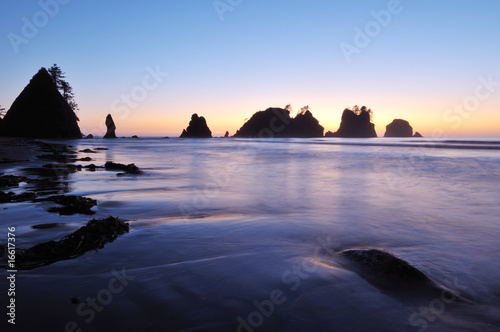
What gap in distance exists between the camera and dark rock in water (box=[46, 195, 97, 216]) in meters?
5.85

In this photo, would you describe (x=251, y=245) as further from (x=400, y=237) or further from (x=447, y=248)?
(x=447, y=248)

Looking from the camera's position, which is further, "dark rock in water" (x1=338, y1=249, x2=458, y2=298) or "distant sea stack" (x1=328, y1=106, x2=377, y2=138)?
"distant sea stack" (x1=328, y1=106, x2=377, y2=138)

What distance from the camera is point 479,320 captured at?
264cm

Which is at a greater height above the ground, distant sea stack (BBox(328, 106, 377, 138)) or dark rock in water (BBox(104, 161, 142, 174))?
distant sea stack (BBox(328, 106, 377, 138))

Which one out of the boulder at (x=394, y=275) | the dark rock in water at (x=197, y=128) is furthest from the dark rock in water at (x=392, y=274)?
the dark rock in water at (x=197, y=128)

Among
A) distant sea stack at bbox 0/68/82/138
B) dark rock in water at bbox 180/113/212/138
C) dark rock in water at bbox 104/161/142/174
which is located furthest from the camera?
dark rock in water at bbox 180/113/212/138

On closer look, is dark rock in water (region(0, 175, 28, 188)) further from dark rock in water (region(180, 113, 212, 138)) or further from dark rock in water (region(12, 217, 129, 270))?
dark rock in water (region(180, 113, 212, 138))

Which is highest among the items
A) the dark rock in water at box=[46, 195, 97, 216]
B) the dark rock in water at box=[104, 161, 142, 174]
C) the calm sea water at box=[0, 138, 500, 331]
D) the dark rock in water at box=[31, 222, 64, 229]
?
the dark rock in water at box=[104, 161, 142, 174]

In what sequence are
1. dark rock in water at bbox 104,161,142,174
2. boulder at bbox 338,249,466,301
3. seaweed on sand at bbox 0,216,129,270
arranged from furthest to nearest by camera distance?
1. dark rock in water at bbox 104,161,142,174
2. seaweed on sand at bbox 0,216,129,270
3. boulder at bbox 338,249,466,301

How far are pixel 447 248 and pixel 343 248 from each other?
5.19 ft

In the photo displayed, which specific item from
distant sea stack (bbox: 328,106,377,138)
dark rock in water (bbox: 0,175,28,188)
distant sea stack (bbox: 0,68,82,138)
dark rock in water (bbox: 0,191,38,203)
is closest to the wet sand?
dark rock in water (bbox: 0,175,28,188)

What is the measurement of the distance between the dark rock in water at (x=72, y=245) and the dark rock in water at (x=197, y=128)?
162m

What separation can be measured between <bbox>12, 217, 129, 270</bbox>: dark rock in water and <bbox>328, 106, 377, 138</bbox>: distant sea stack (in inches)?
6872

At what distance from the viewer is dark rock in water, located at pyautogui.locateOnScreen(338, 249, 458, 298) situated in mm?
3176
